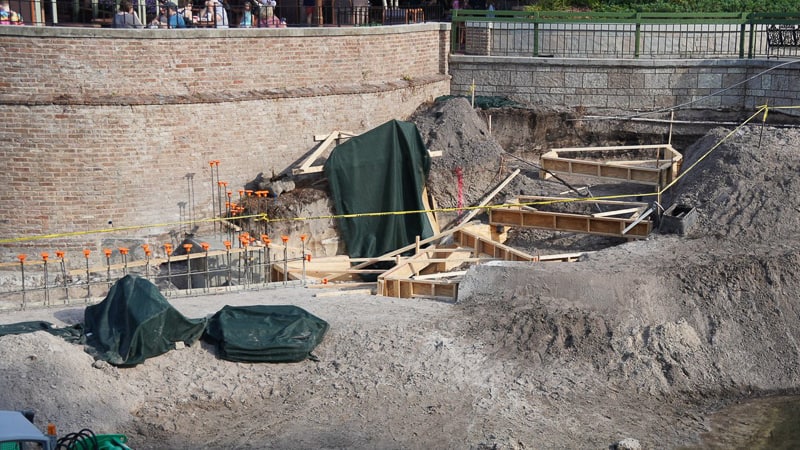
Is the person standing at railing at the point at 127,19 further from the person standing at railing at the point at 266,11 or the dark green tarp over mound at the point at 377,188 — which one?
the dark green tarp over mound at the point at 377,188

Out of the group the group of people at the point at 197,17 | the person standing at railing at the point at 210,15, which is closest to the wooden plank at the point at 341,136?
the group of people at the point at 197,17

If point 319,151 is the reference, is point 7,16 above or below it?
above

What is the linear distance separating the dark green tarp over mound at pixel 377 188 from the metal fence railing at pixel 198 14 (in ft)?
12.0

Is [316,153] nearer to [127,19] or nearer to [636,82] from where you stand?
[127,19]

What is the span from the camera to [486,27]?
88.7ft

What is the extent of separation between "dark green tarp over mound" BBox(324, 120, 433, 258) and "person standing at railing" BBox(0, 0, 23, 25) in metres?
6.97

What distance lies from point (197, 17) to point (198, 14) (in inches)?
24.1

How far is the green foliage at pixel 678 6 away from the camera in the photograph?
29156 millimetres

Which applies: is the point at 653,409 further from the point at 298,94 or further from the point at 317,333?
the point at 298,94

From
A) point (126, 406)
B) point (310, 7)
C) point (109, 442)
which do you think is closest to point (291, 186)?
point (310, 7)

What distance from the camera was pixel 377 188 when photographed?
23.5m


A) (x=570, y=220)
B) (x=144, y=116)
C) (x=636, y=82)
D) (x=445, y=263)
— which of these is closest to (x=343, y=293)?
(x=445, y=263)

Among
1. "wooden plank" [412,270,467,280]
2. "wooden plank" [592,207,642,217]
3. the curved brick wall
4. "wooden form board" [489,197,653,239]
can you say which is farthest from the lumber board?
the curved brick wall

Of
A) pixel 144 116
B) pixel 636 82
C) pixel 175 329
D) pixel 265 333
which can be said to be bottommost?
pixel 265 333
